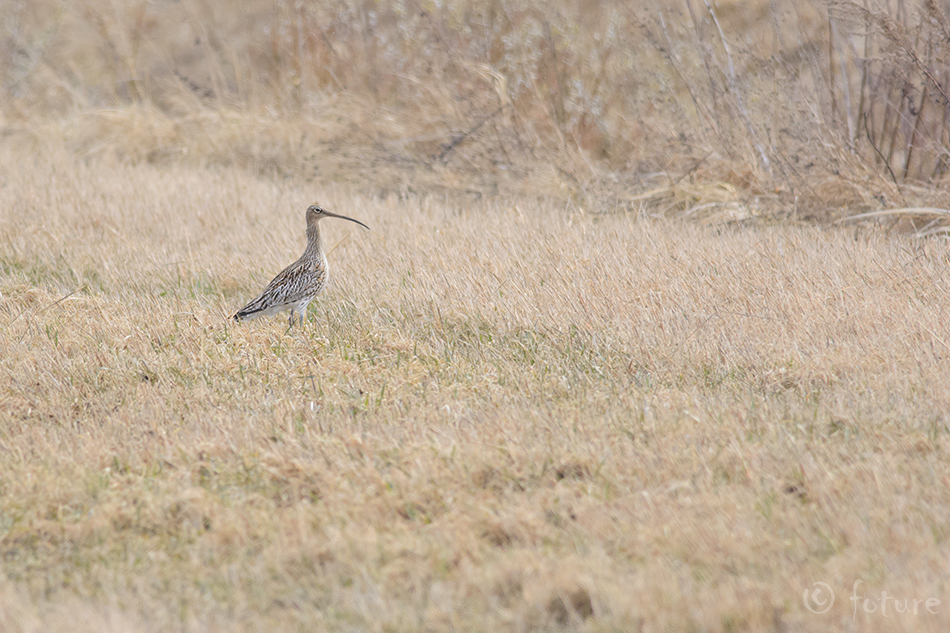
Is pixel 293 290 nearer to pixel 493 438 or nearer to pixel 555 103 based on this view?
pixel 493 438

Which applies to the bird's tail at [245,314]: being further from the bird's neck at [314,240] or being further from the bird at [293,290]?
the bird's neck at [314,240]

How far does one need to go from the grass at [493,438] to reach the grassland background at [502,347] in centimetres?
2

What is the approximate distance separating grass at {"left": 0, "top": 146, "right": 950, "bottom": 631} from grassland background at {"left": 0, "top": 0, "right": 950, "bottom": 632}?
0.02 metres

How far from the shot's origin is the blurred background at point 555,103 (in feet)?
31.3

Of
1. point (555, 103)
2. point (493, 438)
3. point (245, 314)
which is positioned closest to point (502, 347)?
point (493, 438)

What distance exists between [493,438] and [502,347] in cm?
162

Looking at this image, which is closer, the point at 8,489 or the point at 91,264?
the point at 8,489

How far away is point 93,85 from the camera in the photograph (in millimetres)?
16531

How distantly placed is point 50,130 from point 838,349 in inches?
475

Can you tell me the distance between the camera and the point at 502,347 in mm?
6305

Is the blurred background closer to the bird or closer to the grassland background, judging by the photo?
the grassland background

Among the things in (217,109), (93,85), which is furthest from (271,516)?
(93,85)

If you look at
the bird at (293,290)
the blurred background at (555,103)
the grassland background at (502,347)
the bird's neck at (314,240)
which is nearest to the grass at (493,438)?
the grassland background at (502,347)

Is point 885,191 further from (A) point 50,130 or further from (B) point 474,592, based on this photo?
(A) point 50,130
